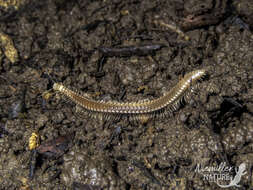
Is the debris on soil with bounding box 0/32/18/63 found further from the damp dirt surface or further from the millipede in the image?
the millipede

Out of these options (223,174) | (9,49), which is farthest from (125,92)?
(9,49)

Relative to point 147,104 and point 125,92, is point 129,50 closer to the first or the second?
point 125,92

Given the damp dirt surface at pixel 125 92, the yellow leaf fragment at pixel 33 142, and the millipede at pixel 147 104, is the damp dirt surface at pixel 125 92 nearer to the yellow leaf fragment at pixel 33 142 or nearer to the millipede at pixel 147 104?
the yellow leaf fragment at pixel 33 142

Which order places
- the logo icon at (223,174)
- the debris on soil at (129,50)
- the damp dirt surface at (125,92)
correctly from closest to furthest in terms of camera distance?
the logo icon at (223,174)
the damp dirt surface at (125,92)
the debris on soil at (129,50)

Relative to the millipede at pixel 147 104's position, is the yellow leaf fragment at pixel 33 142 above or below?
below

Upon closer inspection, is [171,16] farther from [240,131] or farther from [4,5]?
[4,5]

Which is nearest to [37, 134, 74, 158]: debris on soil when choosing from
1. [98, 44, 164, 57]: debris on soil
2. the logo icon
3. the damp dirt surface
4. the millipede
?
the damp dirt surface

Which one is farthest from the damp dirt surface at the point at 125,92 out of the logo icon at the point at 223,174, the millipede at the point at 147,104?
the millipede at the point at 147,104

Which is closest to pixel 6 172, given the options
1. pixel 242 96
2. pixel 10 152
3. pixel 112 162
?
pixel 10 152
